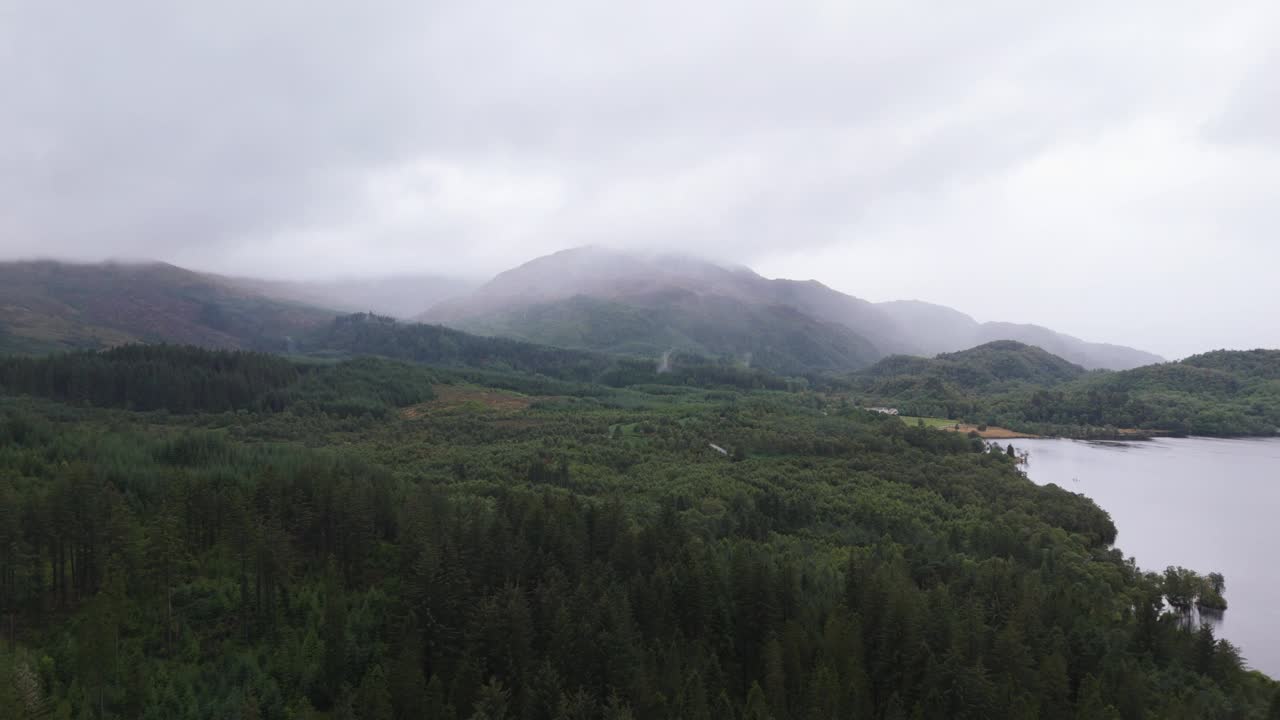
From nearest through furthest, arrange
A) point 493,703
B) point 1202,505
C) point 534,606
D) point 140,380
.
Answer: point 493,703 < point 534,606 < point 1202,505 < point 140,380

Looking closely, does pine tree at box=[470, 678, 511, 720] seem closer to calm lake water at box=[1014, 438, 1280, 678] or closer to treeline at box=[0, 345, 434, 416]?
calm lake water at box=[1014, 438, 1280, 678]

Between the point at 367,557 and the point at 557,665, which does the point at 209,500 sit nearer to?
the point at 367,557

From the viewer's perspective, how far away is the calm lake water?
67.4 meters

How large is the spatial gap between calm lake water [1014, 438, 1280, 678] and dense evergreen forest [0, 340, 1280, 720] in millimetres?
5638

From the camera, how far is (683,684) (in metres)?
35.1

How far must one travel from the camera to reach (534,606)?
134 feet

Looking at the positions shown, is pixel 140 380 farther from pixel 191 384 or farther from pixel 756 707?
pixel 756 707

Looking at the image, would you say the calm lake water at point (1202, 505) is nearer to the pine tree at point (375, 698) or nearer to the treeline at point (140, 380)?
the pine tree at point (375, 698)

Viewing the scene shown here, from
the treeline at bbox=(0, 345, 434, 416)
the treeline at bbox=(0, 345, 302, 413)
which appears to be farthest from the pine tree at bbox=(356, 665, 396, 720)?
the treeline at bbox=(0, 345, 302, 413)

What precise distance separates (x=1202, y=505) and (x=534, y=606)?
122768 mm

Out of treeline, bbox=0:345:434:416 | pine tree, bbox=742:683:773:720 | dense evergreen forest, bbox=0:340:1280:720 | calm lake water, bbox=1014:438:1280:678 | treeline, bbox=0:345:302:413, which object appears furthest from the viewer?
treeline, bbox=0:345:434:416

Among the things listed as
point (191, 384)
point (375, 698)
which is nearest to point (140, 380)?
point (191, 384)

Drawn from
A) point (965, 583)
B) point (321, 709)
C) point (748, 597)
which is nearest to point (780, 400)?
point (965, 583)

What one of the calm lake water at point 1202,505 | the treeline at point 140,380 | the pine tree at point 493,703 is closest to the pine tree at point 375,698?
the pine tree at point 493,703
